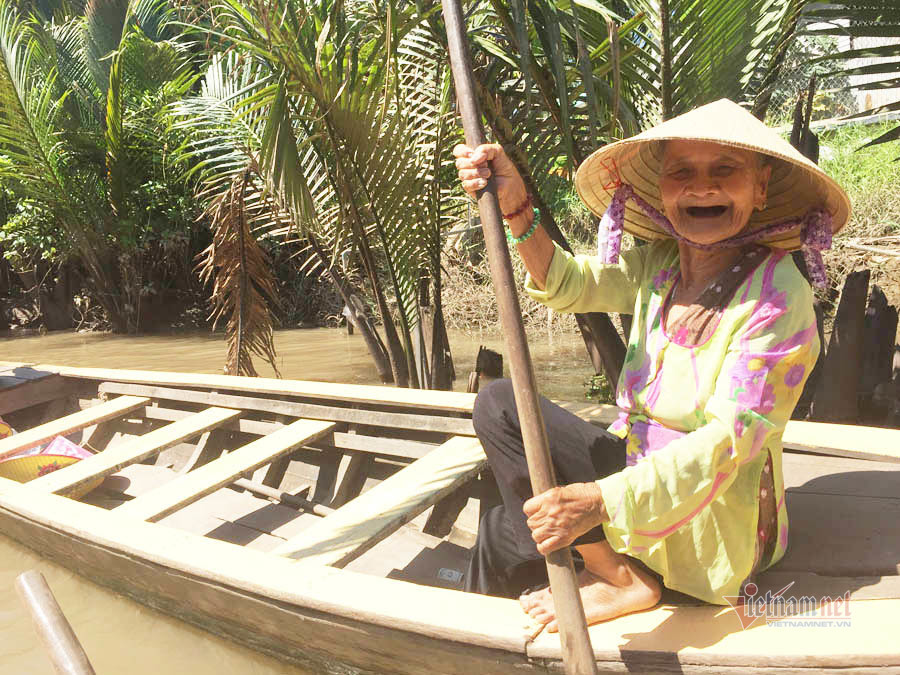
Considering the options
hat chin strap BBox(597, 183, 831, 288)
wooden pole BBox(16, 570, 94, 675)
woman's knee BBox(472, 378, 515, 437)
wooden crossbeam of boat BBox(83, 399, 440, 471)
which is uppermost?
hat chin strap BBox(597, 183, 831, 288)

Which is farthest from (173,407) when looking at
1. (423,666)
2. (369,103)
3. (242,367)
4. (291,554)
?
(423,666)

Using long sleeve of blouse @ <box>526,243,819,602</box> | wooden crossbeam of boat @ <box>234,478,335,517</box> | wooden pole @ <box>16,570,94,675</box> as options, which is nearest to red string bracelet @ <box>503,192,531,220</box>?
long sleeve of blouse @ <box>526,243,819,602</box>

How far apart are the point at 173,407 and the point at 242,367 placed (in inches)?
25.3

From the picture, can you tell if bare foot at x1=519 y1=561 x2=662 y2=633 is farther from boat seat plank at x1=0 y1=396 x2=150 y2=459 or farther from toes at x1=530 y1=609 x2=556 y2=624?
boat seat plank at x1=0 y1=396 x2=150 y2=459

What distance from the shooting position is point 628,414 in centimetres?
155

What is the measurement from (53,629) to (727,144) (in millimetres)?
1331

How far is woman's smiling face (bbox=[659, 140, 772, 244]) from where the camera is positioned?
4.42ft

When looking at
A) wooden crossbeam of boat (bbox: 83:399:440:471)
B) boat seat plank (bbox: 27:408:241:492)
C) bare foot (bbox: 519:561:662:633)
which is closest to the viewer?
bare foot (bbox: 519:561:662:633)

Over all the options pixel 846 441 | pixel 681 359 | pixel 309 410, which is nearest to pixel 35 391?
pixel 309 410

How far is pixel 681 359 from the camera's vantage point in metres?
1.40

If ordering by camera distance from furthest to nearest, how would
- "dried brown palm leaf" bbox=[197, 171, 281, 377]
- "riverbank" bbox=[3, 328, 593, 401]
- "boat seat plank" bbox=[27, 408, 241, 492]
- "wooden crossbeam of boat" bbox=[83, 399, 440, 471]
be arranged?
"riverbank" bbox=[3, 328, 593, 401] < "dried brown palm leaf" bbox=[197, 171, 281, 377] < "wooden crossbeam of boat" bbox=[83, 399, 440, 471] < "boat seat plank" bbox=[27, 408, 241, 492]

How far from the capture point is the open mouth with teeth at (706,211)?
139cm

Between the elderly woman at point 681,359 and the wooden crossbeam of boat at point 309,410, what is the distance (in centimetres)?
93

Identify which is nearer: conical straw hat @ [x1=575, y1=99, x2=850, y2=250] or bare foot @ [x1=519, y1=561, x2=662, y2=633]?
conical straw hat @ [x1=575, y1=99, x2=850, y2=250]
